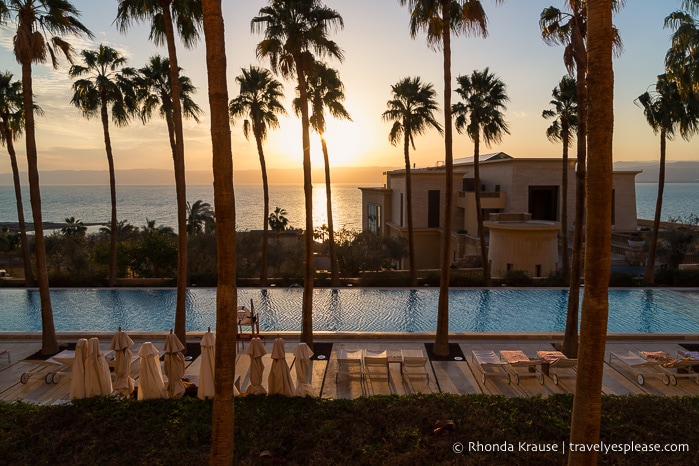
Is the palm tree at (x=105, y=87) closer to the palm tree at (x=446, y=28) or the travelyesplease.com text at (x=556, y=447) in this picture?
the palm tree at (x=446, y=28)

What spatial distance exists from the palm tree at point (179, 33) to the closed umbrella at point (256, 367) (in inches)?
153

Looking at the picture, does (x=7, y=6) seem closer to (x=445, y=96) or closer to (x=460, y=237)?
(x=445, y=96)

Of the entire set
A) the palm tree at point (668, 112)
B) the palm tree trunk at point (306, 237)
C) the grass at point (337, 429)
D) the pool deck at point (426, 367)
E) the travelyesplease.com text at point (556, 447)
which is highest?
the palm tree at point (668, 112)

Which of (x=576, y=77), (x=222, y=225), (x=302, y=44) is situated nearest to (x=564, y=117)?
(x=576, y=77)

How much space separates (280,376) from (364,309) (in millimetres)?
9850

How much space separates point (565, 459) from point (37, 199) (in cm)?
1268

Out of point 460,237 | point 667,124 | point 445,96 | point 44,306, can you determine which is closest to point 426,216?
point 460,237

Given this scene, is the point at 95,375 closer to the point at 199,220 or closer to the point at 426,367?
the point at 426,367

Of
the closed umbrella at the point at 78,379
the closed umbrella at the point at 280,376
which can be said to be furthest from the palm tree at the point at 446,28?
the closed umbrella at the point at 78,379

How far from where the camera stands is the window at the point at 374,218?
42334mm

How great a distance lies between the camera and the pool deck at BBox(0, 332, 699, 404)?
1010cm

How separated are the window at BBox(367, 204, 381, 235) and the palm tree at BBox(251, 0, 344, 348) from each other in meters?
29.2

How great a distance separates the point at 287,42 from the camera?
11.9 m

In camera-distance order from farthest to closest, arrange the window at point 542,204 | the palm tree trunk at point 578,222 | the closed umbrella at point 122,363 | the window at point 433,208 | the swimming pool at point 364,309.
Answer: the window at point 542,204 < the window at point 433,208 < the swimming pool at point 364,309 < the palm tree trunk at point 578,222 < the closed umbrella at point 122,363
